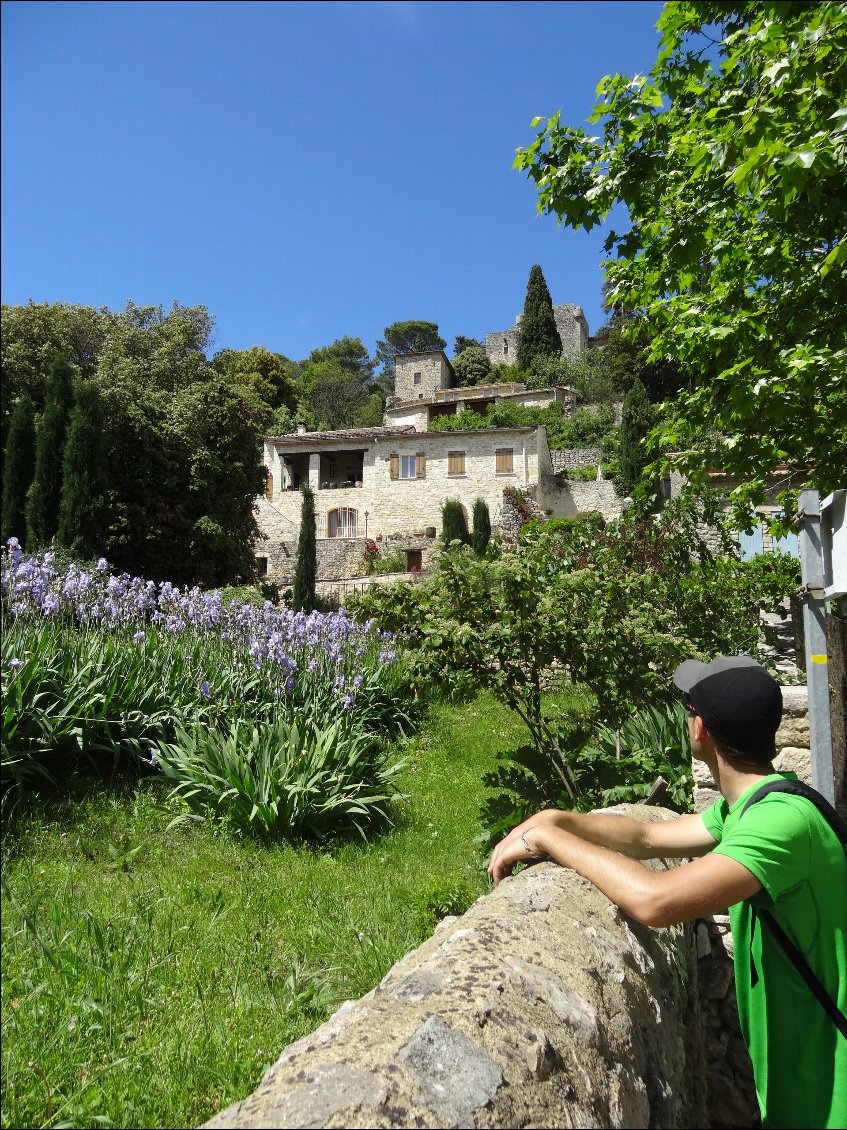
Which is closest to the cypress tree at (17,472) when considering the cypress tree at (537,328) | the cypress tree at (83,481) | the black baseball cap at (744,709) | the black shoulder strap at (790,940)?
the cypress tree at (83,481)

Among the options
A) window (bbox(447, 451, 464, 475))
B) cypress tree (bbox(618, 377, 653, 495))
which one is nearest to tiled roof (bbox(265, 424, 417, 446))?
window (bbox(447, 451, 464, 475))

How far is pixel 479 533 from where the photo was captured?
34.3m

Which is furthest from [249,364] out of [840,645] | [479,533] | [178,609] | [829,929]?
[829,929]

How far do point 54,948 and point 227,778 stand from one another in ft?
8.47

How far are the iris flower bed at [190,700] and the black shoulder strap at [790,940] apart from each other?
12.7 ft

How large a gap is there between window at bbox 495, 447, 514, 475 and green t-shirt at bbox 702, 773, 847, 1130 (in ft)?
113

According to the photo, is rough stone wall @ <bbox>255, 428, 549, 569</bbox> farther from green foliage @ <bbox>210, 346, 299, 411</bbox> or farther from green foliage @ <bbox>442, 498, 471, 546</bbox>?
green foliage @ <bbox>210, 346, 299, 411</bbox>

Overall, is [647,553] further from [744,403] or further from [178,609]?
[178,609]

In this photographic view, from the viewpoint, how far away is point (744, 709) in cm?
196

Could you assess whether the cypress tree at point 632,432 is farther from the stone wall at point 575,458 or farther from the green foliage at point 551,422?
the green foliage at point 551,422

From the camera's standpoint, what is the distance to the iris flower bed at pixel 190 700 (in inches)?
209

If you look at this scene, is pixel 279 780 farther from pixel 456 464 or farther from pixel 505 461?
pixel 456 464

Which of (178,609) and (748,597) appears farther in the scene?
(178,609)

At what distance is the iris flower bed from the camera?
5.30 meters
